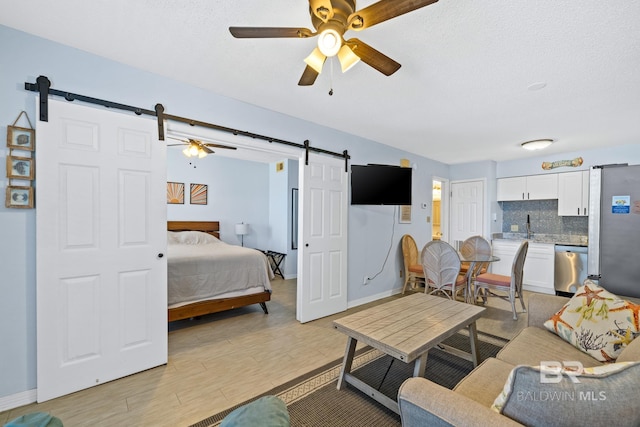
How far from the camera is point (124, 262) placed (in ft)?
7.20

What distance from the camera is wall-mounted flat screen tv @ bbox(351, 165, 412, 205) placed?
12.6 feet

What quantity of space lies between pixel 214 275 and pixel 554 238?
565 cm

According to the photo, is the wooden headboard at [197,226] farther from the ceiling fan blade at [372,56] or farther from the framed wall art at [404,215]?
the ceiling fan blade at [372,56]

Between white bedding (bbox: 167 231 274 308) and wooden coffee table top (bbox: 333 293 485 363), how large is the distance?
1839mm

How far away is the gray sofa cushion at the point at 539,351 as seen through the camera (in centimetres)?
165

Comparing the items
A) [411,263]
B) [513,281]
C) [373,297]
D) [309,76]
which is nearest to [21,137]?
[309,76]

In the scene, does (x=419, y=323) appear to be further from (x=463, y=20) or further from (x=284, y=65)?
(x=284, y=65)

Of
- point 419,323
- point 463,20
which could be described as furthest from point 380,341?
point 463,20

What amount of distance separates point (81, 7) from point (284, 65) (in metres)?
1.23

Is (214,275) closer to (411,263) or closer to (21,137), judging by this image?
(21,137)

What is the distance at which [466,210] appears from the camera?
570 cm

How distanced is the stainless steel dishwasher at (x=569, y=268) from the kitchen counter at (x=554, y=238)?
0.11 m

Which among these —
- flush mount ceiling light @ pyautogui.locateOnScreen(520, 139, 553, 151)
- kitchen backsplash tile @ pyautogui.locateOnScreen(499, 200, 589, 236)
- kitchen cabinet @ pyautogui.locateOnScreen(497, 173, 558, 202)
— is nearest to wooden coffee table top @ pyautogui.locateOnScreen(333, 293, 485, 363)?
flush mount ceiling light @ pyautogui.locateOnScreen(520, 139, 553, 151)

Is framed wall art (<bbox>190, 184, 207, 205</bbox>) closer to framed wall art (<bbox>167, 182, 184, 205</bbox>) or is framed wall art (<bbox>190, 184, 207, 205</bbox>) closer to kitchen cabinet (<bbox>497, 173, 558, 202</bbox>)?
framed wall art (<bbox>167, 182, 184, 205</bbox>)
